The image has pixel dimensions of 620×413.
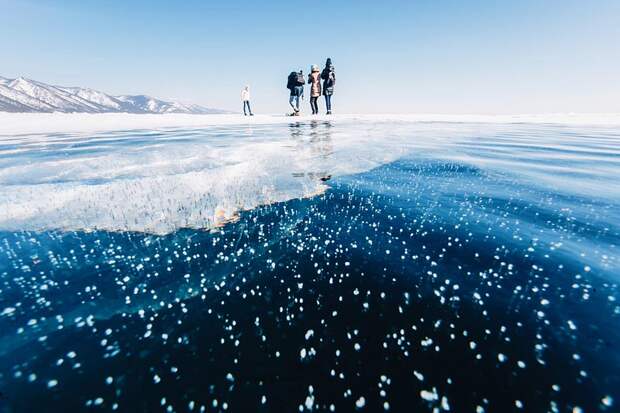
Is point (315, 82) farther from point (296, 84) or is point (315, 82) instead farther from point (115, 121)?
point (115, 121)

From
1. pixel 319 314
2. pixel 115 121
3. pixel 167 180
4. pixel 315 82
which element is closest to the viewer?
pixel 319 314

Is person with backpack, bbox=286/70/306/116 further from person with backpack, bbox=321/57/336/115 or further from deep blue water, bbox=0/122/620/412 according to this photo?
deep blue water, bbox=0/122/620/412

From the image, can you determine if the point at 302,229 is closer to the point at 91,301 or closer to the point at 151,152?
the point at 91,301

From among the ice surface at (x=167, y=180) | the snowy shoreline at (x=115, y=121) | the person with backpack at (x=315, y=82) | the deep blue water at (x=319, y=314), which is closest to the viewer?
the deep blue water at (x=319, y=314)

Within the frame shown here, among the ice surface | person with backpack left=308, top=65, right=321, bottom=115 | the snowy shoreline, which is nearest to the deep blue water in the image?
the ice surface

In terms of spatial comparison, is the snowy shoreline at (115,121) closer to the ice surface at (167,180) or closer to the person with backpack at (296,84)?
the person with backpack at (296,84)

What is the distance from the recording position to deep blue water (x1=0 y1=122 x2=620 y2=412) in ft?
4.31

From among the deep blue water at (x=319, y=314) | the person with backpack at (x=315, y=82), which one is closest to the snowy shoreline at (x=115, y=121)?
the person with backpack at (x=315, y=82)

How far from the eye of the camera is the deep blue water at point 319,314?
131 cm

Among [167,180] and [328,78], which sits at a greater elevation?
[328,78]

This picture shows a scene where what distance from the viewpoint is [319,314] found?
174 cm

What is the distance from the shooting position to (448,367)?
142cm

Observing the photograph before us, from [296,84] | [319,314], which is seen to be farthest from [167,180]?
[296,84]

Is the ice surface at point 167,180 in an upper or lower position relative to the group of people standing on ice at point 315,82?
lower
